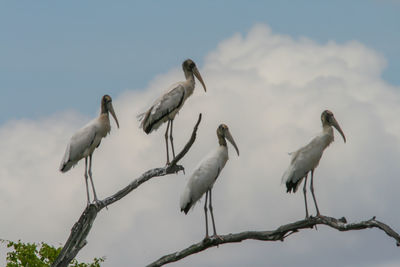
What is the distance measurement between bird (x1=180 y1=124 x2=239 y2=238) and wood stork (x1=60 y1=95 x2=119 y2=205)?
1.69 meters

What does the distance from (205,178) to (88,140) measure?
8.02 feet

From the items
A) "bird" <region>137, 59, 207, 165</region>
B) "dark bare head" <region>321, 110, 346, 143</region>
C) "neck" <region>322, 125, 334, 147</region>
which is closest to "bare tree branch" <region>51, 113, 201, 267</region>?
"bird" <region>137, 59, 207, 165</region>

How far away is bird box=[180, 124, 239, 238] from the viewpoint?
17.1 metres

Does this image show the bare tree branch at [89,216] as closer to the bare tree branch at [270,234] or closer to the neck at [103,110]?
the bare tree branch at [270,234]

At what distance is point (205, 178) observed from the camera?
1731 centimetres

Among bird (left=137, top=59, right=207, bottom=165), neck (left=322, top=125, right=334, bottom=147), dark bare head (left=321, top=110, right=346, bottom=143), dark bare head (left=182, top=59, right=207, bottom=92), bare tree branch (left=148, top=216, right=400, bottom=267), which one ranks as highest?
dark bare head (left=182, top=59, right=207, bottom=92)

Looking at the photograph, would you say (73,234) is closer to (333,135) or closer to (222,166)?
(222,166)

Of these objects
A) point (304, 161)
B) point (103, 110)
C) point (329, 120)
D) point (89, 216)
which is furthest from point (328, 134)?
point (89, 216)

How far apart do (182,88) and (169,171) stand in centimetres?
276

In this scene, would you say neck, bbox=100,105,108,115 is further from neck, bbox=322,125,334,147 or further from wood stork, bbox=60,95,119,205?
neck, bbox=322,125,334,147

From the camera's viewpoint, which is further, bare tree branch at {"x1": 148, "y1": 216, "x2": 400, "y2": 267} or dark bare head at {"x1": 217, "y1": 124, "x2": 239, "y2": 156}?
dark bare head at {"x1": 217, "y1": 124, "x2": 239, "y2": 156}

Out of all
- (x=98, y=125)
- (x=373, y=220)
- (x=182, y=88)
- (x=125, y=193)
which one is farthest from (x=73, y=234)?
(x=373, y=220)

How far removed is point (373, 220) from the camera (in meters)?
14.6

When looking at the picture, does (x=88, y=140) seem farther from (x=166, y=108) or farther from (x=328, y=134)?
(x=328, y=134)
